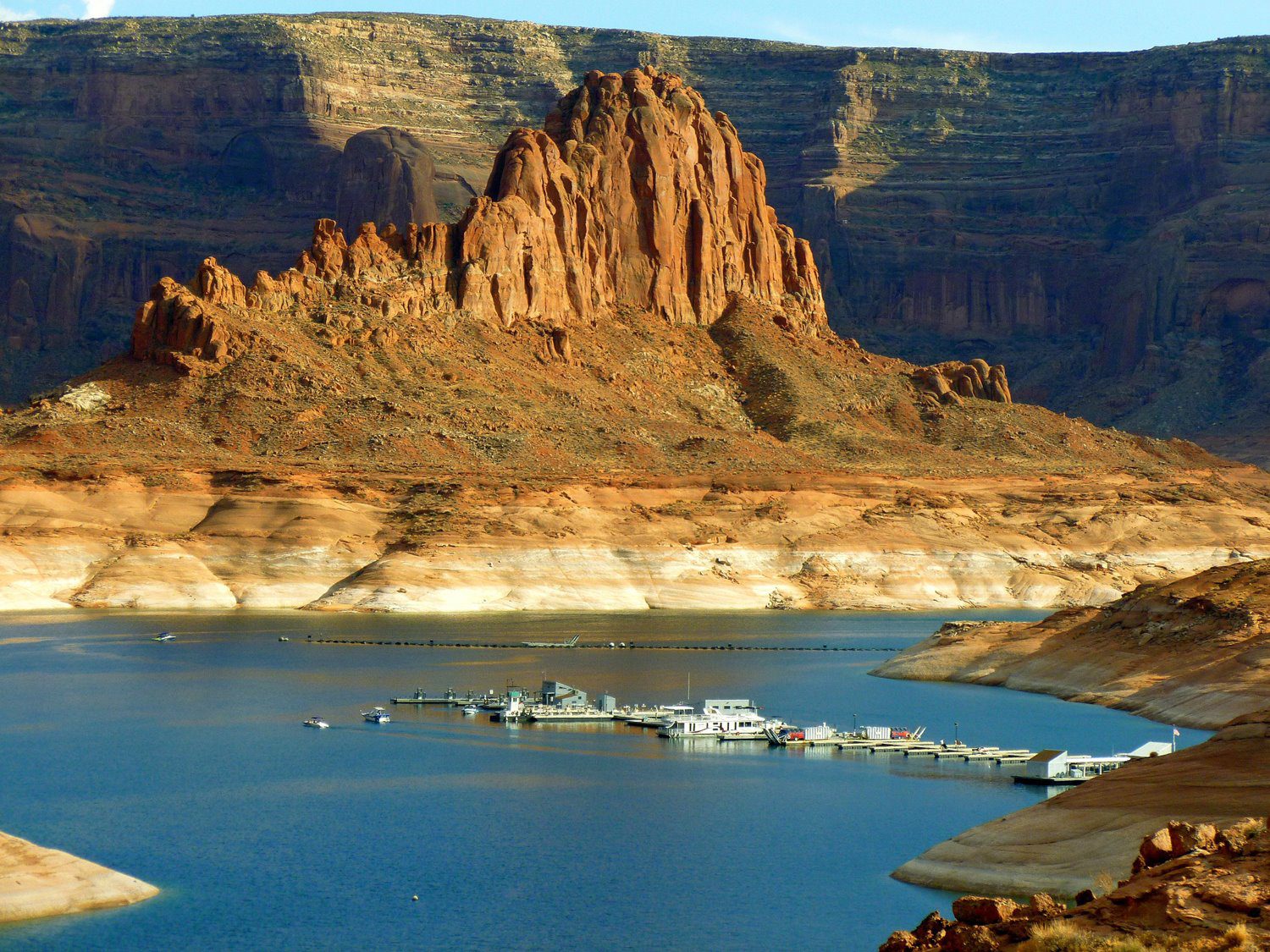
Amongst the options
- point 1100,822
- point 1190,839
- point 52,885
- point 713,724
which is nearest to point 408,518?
point 713,724

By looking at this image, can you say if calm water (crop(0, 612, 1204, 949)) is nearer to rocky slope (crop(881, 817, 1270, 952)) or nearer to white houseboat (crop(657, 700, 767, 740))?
white houseboat (crop(657, 700, 767, 740))

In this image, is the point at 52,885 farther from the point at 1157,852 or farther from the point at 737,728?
the point at 737,728

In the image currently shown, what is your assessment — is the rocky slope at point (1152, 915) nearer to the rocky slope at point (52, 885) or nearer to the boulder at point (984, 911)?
the boulder at point (984, 911)

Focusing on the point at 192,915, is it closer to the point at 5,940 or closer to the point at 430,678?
the point at 5,940

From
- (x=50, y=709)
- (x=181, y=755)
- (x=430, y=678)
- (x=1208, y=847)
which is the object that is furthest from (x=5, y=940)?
(x=430, y=678)

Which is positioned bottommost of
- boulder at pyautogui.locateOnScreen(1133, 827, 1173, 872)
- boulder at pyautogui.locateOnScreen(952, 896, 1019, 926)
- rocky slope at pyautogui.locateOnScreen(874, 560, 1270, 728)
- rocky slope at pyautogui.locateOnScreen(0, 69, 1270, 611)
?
boulder at pyautogui.locateOnScreen(952, 896, 1019, 926)

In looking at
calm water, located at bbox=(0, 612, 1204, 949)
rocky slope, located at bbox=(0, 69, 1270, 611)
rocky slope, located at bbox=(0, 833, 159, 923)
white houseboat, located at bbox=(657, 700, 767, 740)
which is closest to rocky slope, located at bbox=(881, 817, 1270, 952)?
calm water, located at bbox=(0, 612, 1204, 949)
